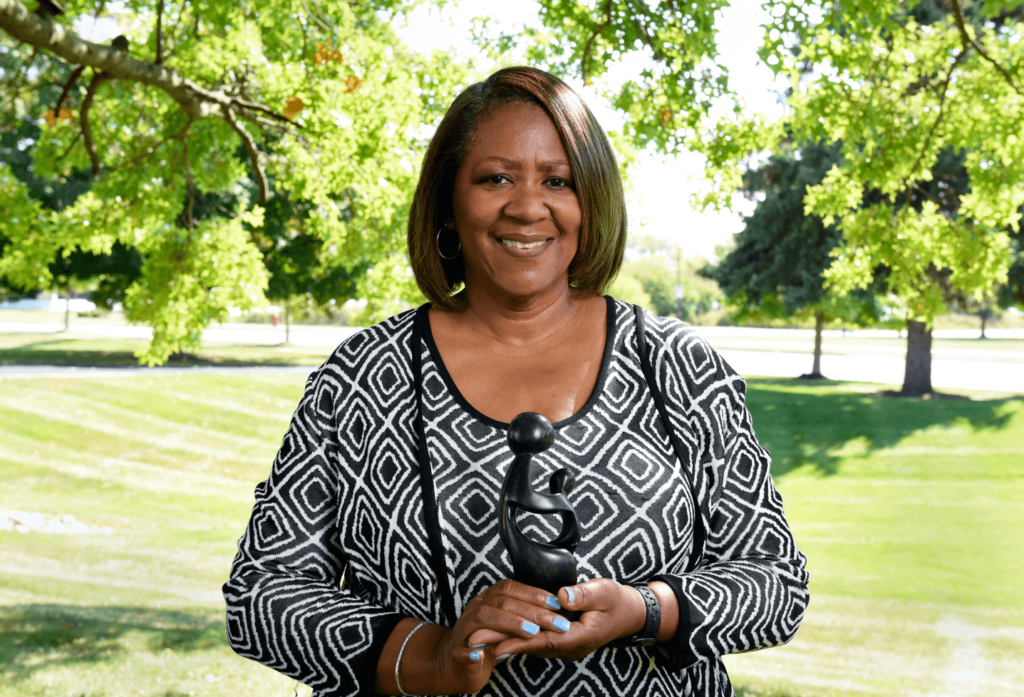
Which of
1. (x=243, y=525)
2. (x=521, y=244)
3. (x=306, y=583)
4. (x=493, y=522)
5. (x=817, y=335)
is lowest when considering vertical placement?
(x=243, y=525)

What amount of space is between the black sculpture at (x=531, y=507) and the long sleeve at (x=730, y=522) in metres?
0.32

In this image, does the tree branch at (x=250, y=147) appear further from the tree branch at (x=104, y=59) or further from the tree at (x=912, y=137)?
the tree at (x=912, y=137)

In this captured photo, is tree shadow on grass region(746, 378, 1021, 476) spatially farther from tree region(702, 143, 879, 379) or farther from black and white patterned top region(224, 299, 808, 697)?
black and white patterned top region(224, 299, 808, 697)

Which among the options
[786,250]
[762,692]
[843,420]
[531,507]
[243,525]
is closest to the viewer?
[531,507]

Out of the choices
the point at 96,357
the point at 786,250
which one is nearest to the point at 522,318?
the point at 786,250

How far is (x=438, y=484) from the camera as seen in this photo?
167cm

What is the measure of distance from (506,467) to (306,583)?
1.56ft

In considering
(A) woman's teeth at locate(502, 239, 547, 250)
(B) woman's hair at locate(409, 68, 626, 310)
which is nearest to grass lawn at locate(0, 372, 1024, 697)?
(B) woman's hair at locate(409, 68, 626, 310)

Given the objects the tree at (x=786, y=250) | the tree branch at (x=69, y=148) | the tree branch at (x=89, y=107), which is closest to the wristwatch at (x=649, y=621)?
the tree branch at (x=89, y=107)

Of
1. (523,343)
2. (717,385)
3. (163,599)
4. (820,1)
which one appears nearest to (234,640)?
(523,343)

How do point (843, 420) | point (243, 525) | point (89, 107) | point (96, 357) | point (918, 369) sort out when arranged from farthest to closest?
point (96, 357) → point (918, 369) → point (843, 420) → point (243, 525) → point (89, 107)

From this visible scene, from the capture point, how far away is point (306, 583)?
5.54ft

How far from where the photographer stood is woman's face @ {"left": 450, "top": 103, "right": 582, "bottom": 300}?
1.69 meters

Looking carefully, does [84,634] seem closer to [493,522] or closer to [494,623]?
[493,522]
